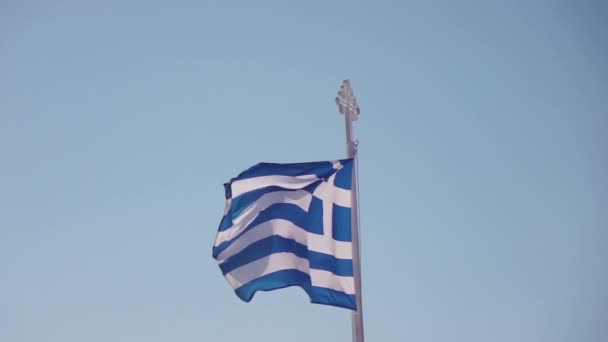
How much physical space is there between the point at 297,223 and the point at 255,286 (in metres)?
1.44

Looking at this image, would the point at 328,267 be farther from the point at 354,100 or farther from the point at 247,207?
the point at 354,100

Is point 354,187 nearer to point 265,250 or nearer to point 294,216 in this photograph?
point 294,216

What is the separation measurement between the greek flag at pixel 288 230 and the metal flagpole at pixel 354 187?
5.1 inches

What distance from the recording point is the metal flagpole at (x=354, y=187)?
40.6 ft

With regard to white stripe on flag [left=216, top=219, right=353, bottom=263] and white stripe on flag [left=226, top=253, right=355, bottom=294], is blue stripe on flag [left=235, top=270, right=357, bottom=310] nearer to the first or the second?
white stripe on flag [left=226, top=253, right=355, bottom=294]

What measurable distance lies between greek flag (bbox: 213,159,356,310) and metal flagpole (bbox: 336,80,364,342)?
0.43ft

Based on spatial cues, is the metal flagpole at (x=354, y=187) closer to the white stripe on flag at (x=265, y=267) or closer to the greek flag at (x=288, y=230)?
the greek flag at (x=288, y=230)

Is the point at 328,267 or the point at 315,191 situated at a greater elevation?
the point at 315,191

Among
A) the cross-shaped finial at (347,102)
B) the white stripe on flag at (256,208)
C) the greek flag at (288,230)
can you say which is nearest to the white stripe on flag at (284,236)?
the greek flag at (288,230)

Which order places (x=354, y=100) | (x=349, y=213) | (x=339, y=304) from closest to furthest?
1. (x=339, y=304)
2. (x=349, y=213)
3. (x=354, y=100)

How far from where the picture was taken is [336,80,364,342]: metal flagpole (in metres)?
12.4

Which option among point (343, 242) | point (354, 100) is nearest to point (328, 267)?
point (343, 242)

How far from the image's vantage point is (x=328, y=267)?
41.9ft

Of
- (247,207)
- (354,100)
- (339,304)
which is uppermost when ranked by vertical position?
(354,100)
